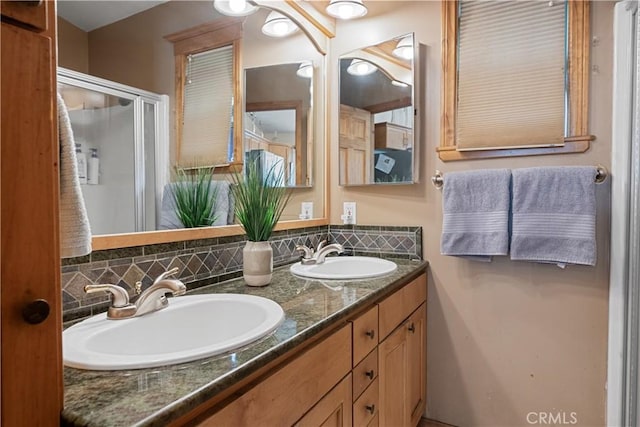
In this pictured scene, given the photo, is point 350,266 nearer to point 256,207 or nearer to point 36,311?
point 256,207

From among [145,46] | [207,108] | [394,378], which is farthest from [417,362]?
[145,46]

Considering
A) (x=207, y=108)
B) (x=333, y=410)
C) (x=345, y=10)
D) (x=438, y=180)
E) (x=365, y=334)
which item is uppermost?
(x=345, y=10)

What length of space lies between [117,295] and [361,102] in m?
1.52

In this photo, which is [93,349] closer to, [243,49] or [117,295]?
[117,295]

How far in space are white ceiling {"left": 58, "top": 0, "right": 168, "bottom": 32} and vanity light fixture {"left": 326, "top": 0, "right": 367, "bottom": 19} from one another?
990 millimetres

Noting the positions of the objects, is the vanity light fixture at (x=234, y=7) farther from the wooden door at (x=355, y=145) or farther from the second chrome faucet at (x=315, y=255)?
the second chrome faucet at (x=315, y=255)

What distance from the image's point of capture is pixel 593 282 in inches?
60.9

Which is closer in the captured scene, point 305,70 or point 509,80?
point 509,80

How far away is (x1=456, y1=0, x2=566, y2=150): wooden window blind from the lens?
1.56 meters

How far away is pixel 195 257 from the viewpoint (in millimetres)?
1263

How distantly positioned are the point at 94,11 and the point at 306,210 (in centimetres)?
122

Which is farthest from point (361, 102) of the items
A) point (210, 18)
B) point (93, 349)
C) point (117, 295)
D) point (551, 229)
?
point (93, 349)

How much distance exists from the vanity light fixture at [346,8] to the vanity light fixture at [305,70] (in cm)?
27

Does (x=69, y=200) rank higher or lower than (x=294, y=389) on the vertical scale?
higher
